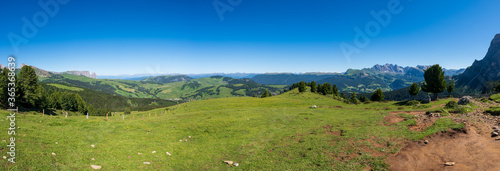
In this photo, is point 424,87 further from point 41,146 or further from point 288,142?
point 41,146

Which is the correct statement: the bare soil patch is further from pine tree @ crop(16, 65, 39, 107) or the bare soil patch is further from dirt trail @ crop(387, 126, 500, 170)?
pine tree @ crop(16, 65, 39, 107)

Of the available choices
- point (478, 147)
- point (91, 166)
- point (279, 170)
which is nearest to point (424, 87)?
point (478, 147)

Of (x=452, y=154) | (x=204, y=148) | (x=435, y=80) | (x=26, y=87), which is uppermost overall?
(x=435, y=80)

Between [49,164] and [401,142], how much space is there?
27.9 m

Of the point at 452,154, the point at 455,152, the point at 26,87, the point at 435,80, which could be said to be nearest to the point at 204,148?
the point at 452,154

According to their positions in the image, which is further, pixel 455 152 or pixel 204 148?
pixel 204 148

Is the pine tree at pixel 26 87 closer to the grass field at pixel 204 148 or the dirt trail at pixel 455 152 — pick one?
the grass field at pixel 204 148

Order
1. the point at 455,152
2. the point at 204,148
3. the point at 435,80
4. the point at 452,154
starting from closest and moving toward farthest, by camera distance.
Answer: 1. the point at 452,154
2. the point at 455,152
3. the point at 204,148
4. the point at 435,80

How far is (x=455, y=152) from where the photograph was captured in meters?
13.2

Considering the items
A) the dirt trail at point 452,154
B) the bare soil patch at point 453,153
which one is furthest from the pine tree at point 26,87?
the bare soil patch at point 453,153

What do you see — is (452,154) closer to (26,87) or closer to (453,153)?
(453,153)

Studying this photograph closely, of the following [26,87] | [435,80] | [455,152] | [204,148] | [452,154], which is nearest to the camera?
[452,154]

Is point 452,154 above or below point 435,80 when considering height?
below

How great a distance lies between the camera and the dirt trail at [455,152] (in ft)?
37.2
